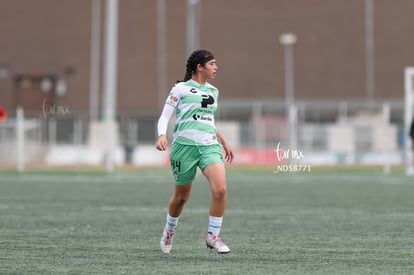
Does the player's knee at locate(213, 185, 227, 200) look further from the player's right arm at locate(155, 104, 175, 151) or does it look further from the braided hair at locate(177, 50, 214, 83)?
the braided hair at locate(177, 50, 214, 83)

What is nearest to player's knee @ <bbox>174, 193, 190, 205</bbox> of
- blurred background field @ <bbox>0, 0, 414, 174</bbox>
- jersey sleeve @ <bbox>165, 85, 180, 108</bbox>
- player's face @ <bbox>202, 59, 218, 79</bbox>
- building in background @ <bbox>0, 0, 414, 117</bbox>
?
jersey sleeve @ <bbox>165, 85, 180, 108</bbox>

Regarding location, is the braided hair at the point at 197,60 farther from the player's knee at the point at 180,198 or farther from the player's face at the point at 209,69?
the player's knee at the point at 180,198

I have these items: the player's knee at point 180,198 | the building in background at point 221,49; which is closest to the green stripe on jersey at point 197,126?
the player's knee at point 180,198

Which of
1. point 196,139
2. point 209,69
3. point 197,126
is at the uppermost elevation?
point 209,69

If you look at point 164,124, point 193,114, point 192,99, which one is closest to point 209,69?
point 192,99

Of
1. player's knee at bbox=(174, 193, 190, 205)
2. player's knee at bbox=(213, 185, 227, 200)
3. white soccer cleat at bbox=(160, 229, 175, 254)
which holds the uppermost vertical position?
player's knee at bbox=(213, 185, 227, 200)

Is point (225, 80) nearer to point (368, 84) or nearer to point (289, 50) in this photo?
point (289, 50)

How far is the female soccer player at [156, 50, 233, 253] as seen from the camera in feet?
33.1

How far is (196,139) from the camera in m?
10.2

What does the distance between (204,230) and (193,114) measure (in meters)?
3.06

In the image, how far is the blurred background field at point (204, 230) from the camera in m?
9.16

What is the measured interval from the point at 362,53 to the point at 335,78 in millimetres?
2000

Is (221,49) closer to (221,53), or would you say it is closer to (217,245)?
(221,53)

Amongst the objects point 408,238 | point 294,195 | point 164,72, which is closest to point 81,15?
point 164,72
